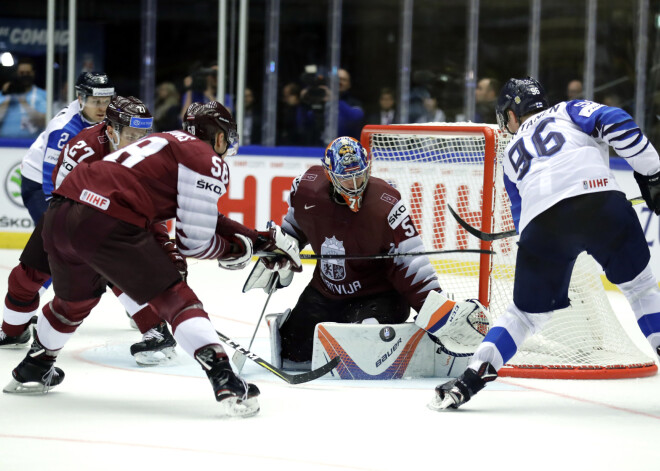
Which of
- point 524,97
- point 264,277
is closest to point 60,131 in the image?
point 264,277

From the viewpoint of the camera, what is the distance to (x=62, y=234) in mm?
3023

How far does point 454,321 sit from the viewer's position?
354cm

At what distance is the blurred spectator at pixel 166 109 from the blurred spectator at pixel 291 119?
0.84 meters

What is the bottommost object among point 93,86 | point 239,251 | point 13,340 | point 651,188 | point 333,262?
point 13,340

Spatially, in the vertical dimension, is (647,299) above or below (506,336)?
above

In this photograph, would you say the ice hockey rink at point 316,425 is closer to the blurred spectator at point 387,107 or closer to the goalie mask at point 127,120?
the goalie mask at point 127,120

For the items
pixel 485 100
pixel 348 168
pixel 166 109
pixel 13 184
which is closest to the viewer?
pixel 348 168

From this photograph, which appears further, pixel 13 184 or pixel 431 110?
pixel 431 110

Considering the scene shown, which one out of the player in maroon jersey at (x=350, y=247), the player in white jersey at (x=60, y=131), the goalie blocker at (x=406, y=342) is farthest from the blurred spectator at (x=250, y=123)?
the goalie blocker at (x=406, y=342)

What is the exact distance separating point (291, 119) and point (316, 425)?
5.17 m

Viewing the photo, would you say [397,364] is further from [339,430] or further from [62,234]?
[62,234]

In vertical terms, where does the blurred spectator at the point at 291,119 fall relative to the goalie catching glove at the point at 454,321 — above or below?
above

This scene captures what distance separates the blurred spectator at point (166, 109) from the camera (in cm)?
817

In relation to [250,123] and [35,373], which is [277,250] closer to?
[35,373]
